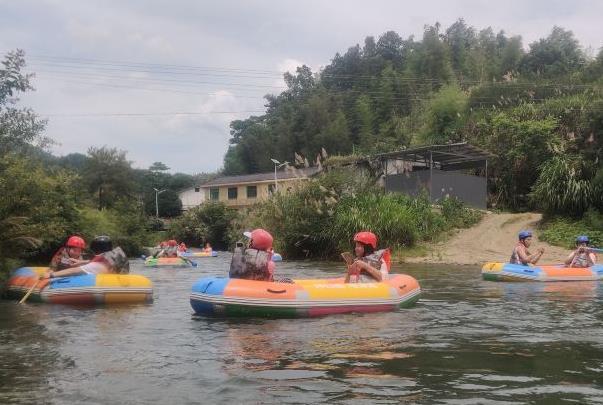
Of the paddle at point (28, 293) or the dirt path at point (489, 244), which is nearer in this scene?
the paddle at point (28, 293)

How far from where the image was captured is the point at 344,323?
330 inches

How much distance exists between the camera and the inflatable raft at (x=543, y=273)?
1334 centimetres

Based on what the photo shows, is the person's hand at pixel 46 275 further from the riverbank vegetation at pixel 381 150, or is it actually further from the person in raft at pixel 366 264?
the person in raft at pixel 366 264

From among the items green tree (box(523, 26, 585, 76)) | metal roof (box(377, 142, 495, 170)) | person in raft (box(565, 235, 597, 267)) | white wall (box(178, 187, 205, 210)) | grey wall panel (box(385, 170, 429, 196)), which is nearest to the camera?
person in raft (box(565, 235, 597, 267))

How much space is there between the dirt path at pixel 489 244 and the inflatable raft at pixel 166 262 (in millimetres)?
7646

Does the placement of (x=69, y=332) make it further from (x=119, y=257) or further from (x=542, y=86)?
(x=542, y=86)

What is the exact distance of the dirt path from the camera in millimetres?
20172

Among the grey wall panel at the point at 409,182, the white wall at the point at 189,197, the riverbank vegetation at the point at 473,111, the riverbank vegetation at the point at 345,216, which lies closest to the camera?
the riverbank vegetation at the point at 345,216

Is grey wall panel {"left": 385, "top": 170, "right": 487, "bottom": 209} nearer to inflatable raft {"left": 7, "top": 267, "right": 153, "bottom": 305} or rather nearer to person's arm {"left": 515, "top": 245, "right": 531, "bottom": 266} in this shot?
person's arm {"left": 515, "top": 245, "right": 531, "bottom": 266}

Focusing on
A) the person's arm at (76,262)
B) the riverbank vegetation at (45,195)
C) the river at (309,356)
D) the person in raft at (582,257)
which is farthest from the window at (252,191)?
the river at (309,356)

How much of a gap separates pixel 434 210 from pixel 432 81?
91.2 ft

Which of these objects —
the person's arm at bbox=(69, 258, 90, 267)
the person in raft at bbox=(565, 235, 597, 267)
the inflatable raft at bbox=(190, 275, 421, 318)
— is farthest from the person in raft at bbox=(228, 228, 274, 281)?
the person in raft at bbox=(565, 235, 597, 267)

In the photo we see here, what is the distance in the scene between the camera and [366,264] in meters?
9.85

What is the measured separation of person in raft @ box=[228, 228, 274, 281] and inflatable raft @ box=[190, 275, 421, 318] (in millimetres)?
279
